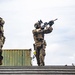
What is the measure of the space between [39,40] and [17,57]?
2890 millimetres

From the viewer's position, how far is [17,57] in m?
23.6

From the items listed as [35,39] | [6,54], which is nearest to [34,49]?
[35,39]

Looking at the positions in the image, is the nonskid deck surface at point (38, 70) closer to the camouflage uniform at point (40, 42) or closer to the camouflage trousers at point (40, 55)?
the camouflage trousers at point (40, 55)

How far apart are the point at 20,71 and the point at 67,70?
1.97 metres

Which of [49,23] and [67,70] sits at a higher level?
[49,23]

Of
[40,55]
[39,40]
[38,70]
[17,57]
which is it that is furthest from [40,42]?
[17,57]

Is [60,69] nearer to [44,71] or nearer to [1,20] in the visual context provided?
[44,71]

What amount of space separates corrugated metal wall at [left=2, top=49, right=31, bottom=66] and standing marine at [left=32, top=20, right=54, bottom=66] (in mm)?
2440

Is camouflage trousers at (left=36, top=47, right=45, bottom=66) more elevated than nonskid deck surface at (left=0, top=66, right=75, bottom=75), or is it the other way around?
camouflage trousers at (left=36, top=47, right=45, bottom=66)

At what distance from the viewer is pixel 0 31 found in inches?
832

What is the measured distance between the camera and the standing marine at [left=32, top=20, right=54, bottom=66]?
20.9 meters

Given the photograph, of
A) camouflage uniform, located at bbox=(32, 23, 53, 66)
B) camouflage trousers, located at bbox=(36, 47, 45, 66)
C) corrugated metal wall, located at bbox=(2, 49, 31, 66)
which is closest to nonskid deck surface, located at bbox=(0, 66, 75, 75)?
camouflage trousers, located at bbox=(36, 47, 45, 66)

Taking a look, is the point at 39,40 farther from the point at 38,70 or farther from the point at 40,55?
the point at 38,70

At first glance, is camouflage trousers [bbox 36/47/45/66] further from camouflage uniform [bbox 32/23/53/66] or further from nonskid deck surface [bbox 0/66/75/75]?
nonskid deck surface [bbox 0/66/75/75]
